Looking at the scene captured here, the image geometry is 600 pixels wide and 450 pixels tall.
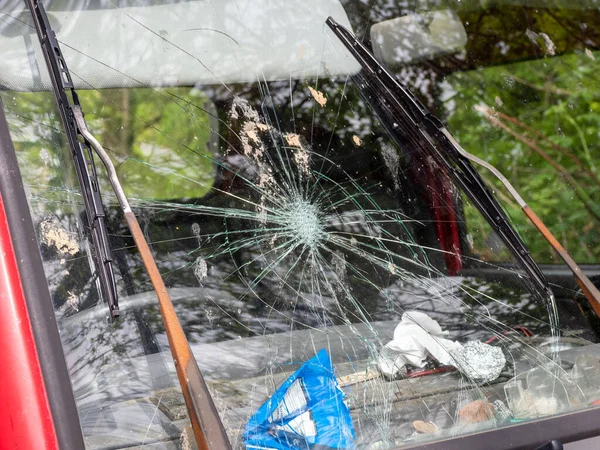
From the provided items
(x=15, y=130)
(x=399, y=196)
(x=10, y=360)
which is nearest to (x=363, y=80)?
(x=399, y=196)

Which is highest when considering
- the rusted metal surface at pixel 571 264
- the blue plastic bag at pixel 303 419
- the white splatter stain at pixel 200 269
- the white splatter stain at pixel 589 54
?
the white splatter stain at pixel 589 54

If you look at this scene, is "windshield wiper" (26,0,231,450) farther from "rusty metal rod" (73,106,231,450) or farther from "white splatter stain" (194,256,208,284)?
"white splatter stain" (194,256,208,284)

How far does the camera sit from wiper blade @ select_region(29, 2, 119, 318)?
140 cm

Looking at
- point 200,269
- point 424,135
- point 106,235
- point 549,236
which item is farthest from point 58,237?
point 549,236

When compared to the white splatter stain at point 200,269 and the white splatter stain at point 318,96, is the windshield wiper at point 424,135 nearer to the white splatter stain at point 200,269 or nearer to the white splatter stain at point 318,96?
the white splatter stain at point 318,96

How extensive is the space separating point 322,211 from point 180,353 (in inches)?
26.6

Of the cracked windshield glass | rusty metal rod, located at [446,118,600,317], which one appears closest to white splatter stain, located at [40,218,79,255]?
the cracked windshield glass

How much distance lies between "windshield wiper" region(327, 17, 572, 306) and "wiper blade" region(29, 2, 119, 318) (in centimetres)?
82

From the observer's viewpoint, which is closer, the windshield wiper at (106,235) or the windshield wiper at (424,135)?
the windshield wiper at (106,235)

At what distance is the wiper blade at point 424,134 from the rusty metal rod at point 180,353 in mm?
835

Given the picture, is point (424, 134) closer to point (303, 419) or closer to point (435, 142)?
point (435, 142)

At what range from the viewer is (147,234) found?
1604mm

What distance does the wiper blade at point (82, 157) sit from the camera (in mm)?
1396

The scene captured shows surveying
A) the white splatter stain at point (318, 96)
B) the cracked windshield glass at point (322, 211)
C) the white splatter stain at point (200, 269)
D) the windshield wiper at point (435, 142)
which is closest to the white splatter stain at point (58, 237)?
the cracked windshield glass at point (322, 211)
